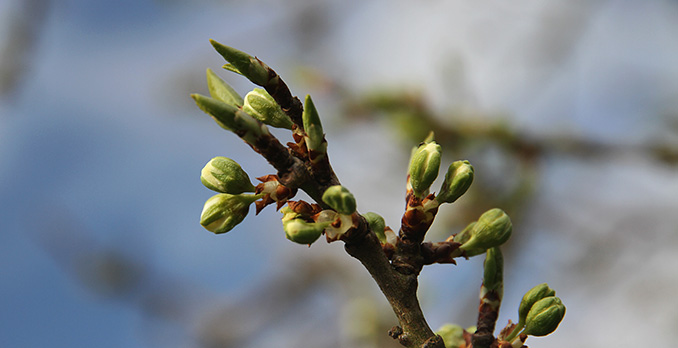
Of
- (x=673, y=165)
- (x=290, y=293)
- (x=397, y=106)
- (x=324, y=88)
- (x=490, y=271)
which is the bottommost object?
(x=490, y=271)

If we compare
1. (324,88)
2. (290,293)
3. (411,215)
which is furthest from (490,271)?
(290,293)

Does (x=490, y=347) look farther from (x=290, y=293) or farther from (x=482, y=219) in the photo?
(x=290, y=293)

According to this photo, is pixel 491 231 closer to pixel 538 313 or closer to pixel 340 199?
pixel 538 313

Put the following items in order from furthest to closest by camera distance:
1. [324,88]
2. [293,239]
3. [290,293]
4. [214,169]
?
[290,293]
[324,88]
[214,169]
[293,239]

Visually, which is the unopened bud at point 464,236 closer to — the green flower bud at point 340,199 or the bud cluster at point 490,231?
the bud cluster at point 490,231

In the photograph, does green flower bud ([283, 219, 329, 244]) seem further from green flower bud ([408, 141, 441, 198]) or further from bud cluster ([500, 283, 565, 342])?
bud cluster ([500, 283, 565, 342])

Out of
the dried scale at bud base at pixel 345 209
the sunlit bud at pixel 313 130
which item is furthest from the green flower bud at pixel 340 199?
the sunlit bud at pixel 313 130
